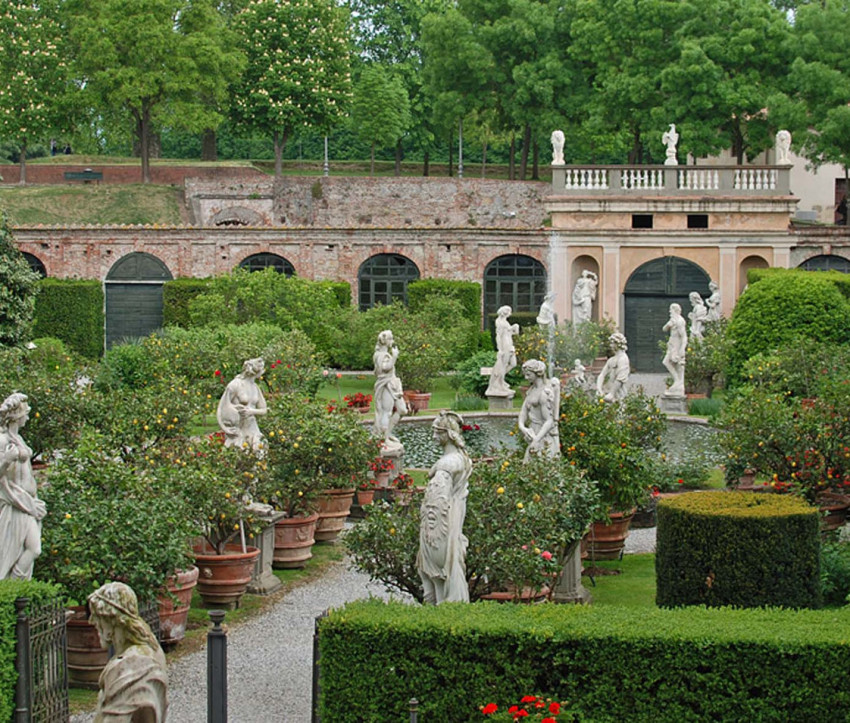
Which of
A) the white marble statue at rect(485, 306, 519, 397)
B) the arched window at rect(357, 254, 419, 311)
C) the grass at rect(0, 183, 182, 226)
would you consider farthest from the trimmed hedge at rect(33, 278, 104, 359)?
the white marble statue at rect(485, 306, 519, 397)

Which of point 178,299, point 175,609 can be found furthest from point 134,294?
point 175,609

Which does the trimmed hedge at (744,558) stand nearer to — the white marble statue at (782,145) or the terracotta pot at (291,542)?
the terracotta pot at (291,542)

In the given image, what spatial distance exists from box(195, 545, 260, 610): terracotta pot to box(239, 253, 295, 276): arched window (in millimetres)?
27351

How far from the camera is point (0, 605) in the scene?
10188 millimetres

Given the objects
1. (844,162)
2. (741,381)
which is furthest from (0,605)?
(844,162)

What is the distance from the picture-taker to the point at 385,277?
41094mm

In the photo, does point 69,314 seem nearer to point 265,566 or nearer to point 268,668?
point 265,566

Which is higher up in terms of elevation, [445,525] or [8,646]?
[445,525]

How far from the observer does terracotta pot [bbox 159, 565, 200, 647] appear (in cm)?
1234

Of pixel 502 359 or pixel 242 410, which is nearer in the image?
pixel 242 410

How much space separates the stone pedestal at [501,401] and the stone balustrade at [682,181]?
11.7 m

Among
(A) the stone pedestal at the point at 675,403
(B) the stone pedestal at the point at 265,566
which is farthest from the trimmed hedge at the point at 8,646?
(A) the stone pedestal at the point at 675,403

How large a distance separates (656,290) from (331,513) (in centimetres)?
2262

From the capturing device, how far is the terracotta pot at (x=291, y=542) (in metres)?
15.6
